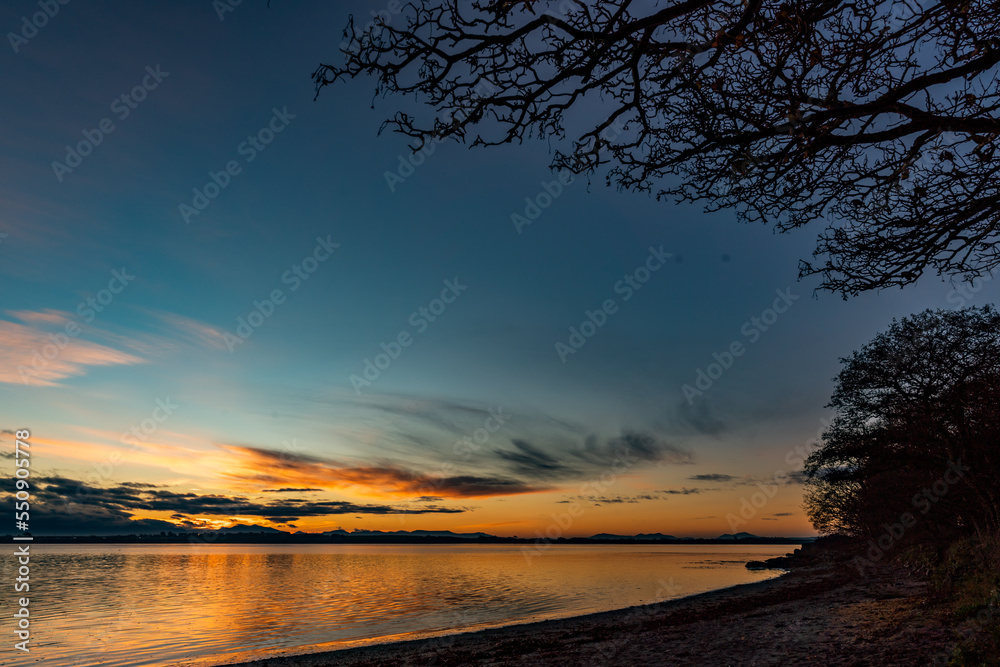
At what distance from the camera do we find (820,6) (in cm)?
479

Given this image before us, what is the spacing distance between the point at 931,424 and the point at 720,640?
1123 centimetres

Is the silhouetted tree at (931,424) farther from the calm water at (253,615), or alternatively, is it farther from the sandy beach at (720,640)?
the calm water at (253,615)

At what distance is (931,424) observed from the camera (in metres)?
19.8

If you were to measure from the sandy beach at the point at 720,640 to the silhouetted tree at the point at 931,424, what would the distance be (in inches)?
160

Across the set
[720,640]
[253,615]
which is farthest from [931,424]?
[253,615]

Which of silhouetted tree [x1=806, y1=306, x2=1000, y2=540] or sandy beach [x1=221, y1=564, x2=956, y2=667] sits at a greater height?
silhouetted tree [x1=806, y1=306, x2=1000, y2=540]

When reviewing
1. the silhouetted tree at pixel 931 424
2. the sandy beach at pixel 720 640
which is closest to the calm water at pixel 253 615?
the sandy beach at pixel 720 640

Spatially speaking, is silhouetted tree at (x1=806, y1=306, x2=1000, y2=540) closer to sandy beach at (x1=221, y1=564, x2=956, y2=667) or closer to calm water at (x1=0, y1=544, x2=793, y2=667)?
sandy beach at (x1=221, y1=564, x2=956, y2=667)

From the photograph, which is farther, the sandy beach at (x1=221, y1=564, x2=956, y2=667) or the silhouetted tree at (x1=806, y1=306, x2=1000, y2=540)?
the silhouetted tree at (x1=806, y1=306, x2=1000, y2=540)

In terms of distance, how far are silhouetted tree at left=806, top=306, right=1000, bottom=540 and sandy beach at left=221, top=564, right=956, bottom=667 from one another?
4065 millimetres

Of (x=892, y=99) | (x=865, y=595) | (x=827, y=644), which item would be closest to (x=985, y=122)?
(x=892, y=99)

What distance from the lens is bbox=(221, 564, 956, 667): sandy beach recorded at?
11.5 meters

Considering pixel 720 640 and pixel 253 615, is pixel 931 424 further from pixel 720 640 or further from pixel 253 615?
pixel 253 615

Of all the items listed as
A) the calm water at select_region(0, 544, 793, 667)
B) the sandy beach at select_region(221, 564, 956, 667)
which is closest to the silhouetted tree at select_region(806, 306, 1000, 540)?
the sandy beach at select_region(221, 564, 956, 667)
